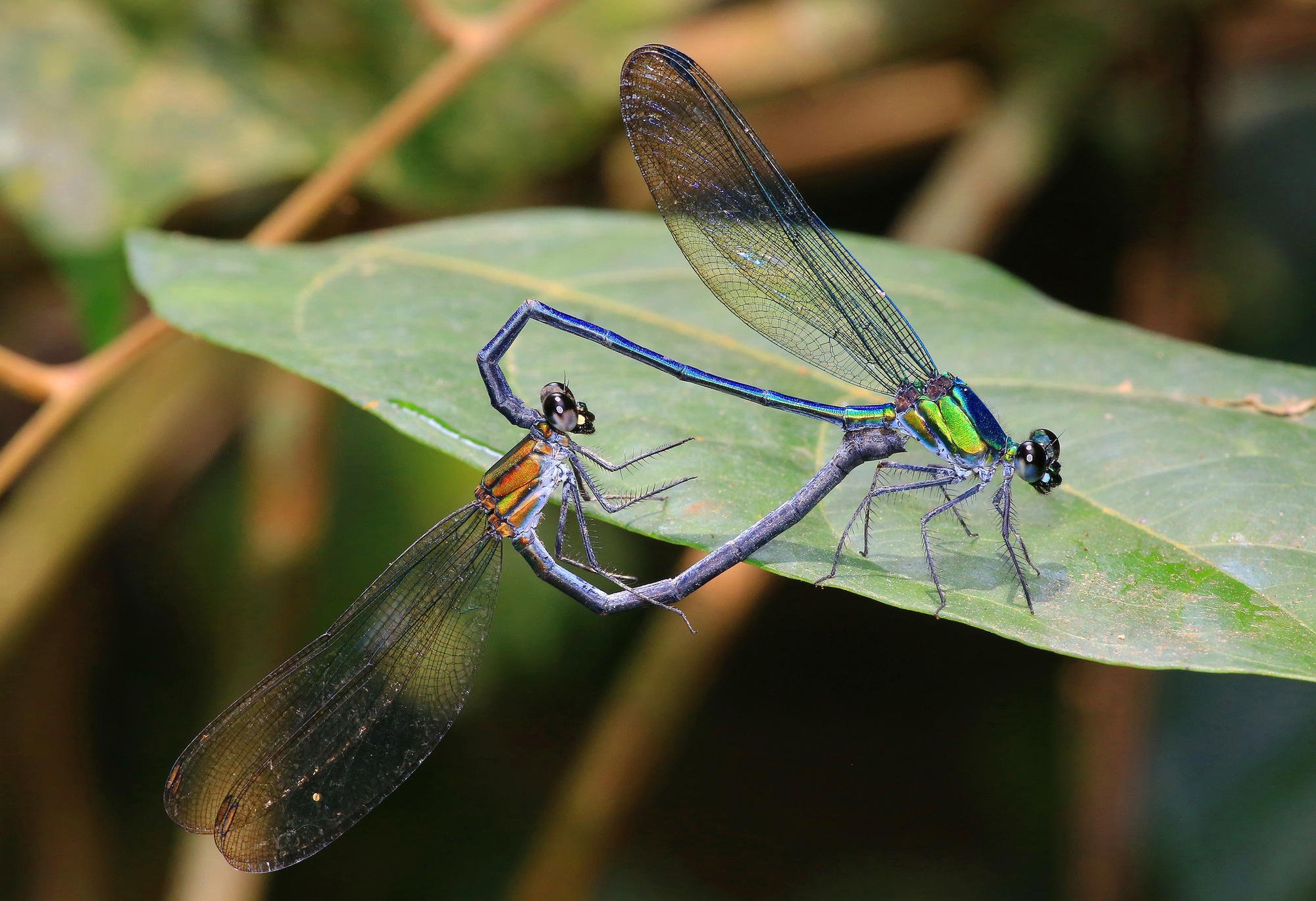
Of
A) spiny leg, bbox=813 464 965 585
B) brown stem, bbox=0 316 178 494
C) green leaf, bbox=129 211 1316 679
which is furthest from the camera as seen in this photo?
brown stem, bbox=0 316 178 494

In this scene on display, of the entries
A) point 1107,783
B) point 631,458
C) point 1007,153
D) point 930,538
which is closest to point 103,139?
point 631,458

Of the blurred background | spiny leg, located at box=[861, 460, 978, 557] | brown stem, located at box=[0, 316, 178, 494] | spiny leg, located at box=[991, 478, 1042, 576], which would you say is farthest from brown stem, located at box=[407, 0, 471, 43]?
spiny leg, located at box=[991, 478, 1042, 576]

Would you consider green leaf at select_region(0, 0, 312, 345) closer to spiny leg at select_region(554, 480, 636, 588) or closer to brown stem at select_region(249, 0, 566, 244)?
brown stem at select_region(249, 0, 566, 244)

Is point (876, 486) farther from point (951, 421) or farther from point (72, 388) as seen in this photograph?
point (72, 388)

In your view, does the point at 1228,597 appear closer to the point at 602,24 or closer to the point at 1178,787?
the point at 1178,787

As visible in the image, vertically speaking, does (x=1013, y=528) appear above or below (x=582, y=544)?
above

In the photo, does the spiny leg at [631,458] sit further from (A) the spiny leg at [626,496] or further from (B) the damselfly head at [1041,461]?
(B) the damselfly head at [1041,461]
